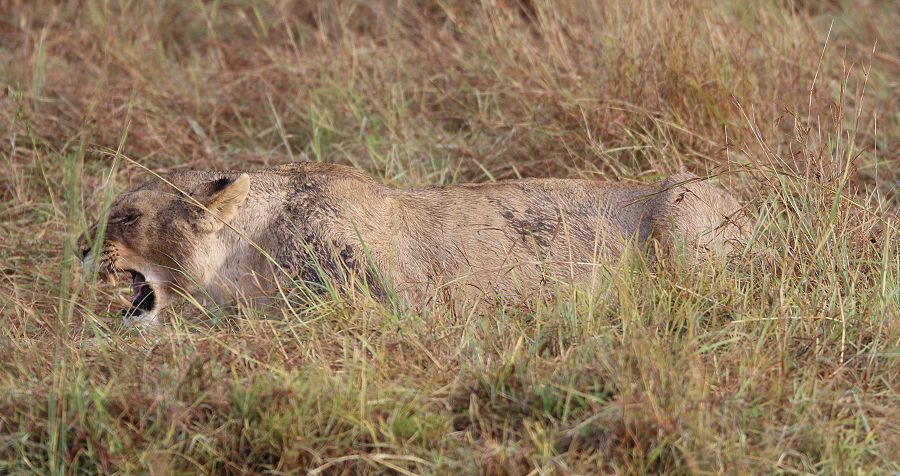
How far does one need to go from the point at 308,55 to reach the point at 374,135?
1.11 meters

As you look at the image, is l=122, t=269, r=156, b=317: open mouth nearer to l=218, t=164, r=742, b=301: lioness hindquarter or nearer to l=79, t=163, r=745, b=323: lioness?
l=79, t=163, r=745, b=323: lioness

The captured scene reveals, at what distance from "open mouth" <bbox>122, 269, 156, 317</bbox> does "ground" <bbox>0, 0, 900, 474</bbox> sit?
0.58 ft

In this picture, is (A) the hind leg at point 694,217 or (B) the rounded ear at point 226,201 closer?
(B) the rounded ear at point 226,201

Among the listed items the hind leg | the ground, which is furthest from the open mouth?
the hind leg

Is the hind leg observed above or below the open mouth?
above

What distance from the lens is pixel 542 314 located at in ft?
14.3

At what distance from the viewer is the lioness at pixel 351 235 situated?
15.8 feet

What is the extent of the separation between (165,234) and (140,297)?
0.33m

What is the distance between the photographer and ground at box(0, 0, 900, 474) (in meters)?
3.70

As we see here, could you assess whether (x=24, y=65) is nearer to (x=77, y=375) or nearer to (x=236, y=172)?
(x=236, y=172)

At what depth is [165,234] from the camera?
488cm

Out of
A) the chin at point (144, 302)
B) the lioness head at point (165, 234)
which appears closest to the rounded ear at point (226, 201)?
the lioness head at point (165, 234)

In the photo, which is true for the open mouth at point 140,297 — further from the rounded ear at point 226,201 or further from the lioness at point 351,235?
the rounded ear at point 226,201

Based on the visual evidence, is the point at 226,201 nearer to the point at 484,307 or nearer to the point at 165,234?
the point at 165,234
